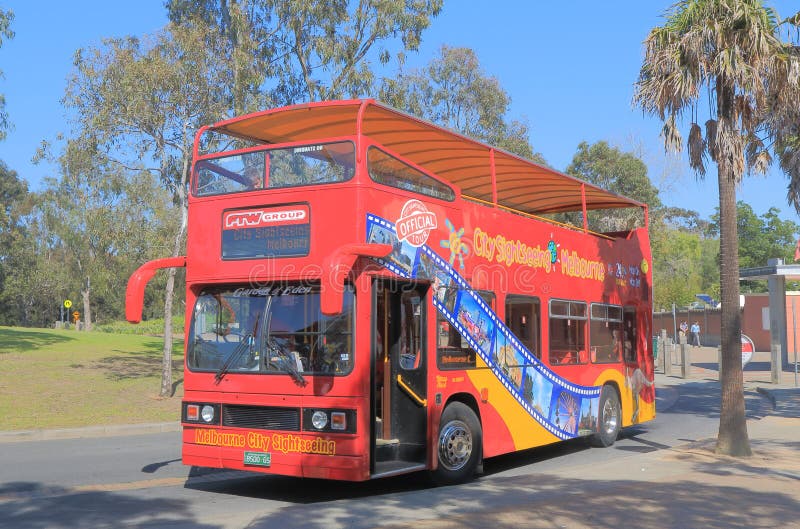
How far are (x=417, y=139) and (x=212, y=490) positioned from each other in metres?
5.18

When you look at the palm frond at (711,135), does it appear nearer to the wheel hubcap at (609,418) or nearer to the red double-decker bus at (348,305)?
the red double-decker bus at (348,305)

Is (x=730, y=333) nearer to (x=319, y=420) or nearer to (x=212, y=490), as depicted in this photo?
(x=319, y=420)

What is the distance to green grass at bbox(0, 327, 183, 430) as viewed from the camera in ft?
57.7

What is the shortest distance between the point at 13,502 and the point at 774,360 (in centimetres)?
2557

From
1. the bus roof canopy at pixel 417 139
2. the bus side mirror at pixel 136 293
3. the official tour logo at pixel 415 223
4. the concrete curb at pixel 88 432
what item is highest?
the bus roof canopy at pixel 417 139

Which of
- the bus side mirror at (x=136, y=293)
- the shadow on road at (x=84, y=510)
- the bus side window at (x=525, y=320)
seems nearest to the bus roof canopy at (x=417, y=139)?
the bus side window at (x=525, y=320)

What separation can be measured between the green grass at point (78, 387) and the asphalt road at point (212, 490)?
2795 mm

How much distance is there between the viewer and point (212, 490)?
381 inches

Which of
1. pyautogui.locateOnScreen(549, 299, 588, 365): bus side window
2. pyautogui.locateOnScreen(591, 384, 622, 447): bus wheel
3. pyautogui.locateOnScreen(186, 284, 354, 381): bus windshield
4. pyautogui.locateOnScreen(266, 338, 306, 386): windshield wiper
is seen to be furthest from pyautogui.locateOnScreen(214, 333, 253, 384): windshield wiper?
pyautogui.locateOnScreen(591, 384, 622, 447): bus wheel

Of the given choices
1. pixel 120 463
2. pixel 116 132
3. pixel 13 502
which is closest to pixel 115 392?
pixel 116 132

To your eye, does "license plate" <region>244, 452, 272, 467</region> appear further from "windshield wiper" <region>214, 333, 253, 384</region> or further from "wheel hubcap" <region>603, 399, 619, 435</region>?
"wheel hubcap" <region>603, 399, 619, 435</region>

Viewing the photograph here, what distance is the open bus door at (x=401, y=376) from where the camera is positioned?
9.08 m

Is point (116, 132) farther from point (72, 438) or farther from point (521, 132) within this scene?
point (521, 132)

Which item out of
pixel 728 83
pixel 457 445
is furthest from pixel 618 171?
pixel 457 445
